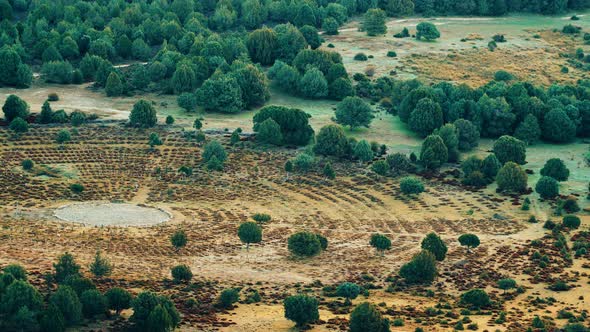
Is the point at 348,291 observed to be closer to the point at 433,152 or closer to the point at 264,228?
the point at 264,228

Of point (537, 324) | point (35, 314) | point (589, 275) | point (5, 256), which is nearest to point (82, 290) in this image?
point (35, 314)

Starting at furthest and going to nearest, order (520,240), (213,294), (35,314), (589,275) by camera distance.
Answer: (520,240) → (589,275) → (213,294) → (35,314)

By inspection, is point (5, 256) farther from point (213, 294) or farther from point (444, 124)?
point (444, 124)

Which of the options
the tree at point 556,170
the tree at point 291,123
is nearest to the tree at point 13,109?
the tree at point 291,123

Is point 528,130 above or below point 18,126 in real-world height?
below

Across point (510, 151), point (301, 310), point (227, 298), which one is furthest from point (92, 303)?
point (510, 151)

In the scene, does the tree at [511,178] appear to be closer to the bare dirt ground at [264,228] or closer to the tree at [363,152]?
the bare dirt ground at [264,228]
